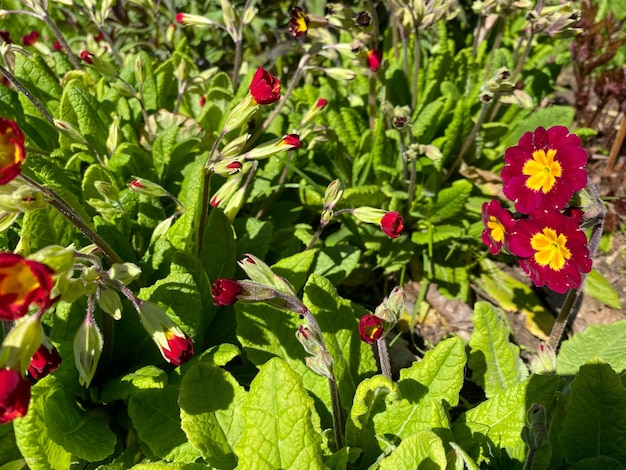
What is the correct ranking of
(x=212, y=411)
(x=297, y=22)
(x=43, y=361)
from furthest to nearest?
(x=297, y=22)
(x=212, y=411)
(x=43, y=361)

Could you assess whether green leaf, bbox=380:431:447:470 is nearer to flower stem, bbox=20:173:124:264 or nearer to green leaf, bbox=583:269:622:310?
flower stem, bbox=20:173:124:264

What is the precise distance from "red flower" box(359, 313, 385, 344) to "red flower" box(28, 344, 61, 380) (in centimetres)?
81

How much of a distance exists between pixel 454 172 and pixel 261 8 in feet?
5.84

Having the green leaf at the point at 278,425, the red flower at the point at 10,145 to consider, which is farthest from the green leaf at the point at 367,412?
the red flower at the point at 10,145

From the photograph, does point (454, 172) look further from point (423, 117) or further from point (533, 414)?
point (533, 414)

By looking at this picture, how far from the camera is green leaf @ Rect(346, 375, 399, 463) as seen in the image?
173 centimetres

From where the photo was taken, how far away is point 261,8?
13.3 ft

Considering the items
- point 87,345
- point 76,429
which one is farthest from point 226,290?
point 76,429

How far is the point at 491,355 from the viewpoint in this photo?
227cm

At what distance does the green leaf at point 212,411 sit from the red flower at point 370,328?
44 cm

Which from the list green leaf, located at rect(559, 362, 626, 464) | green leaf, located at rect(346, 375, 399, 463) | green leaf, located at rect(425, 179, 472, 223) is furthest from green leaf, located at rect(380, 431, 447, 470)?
green leaf, located at rect(425, 179, 472, 223)

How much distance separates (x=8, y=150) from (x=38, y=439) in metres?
0.87

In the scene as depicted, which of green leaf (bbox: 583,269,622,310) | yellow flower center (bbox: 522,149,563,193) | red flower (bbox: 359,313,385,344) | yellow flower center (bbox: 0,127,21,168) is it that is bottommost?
green leaf (bbox: 583,269,622,310)

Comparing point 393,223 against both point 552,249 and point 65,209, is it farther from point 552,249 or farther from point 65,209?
point 65,209
